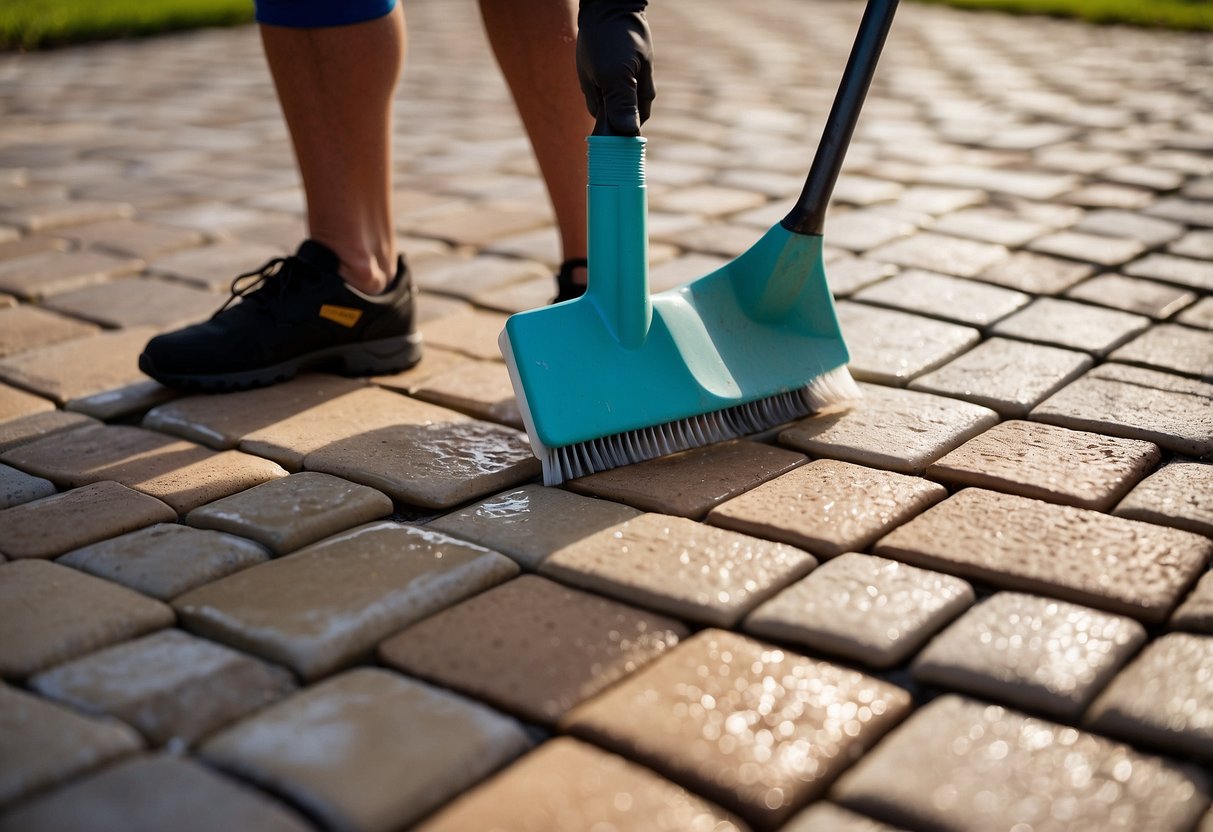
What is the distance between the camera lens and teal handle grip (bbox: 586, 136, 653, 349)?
1.85 metres

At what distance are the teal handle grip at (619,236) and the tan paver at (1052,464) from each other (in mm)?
516

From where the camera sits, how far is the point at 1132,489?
1.79 m

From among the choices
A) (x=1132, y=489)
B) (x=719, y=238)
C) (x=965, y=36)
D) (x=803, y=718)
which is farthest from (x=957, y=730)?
(x=965, y=36)

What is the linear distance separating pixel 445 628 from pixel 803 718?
430 mm

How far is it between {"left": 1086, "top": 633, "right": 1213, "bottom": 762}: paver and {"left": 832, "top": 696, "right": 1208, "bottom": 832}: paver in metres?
0.03

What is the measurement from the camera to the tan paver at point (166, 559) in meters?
1.56

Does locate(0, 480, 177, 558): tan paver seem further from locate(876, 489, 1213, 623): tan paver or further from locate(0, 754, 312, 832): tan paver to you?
locate(876, 489, 1213, 623): tan paver

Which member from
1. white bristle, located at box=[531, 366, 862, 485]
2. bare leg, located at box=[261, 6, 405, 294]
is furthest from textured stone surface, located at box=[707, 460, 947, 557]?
bare leg, located at box=[261, 6, 405, 294]

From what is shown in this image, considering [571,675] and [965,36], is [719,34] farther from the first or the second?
[571,675]

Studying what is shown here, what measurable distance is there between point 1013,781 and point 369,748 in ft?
2.01

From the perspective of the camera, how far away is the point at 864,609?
145 cm

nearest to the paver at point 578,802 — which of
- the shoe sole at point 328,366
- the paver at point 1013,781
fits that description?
the paver at point 1013,781

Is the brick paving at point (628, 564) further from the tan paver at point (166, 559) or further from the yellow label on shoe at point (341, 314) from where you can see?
the yellow label on shoe at point (341, 314)

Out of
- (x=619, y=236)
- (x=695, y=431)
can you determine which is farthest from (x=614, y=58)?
(x=695, y=431)
